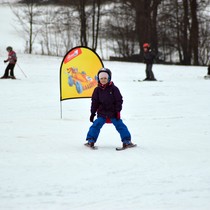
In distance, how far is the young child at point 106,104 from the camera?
7320 mm

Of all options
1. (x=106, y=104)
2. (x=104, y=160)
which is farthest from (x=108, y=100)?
(x=104, y=160)

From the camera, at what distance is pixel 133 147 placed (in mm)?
7586

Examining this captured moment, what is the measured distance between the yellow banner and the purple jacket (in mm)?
3642

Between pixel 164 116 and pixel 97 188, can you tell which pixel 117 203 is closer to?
pixel 97 188

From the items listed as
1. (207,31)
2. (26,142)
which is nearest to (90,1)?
(207,31)

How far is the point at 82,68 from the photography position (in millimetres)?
11062

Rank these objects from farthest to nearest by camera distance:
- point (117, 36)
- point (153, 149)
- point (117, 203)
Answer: point (117, 36) → point (153, 149) → point (117, 203)

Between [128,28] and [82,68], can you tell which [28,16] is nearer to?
[128,28]

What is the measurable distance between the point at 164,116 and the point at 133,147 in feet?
13.6

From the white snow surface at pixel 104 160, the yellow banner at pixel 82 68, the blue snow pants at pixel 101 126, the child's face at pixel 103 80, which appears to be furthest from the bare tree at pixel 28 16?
the child's face at pixel 103 80

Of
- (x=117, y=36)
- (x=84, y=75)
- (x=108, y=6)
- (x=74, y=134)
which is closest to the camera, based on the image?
(x=74, y=134)

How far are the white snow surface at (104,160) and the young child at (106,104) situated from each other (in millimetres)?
282

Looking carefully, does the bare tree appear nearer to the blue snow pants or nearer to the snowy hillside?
the snowy hillside

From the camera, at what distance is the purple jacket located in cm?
734
